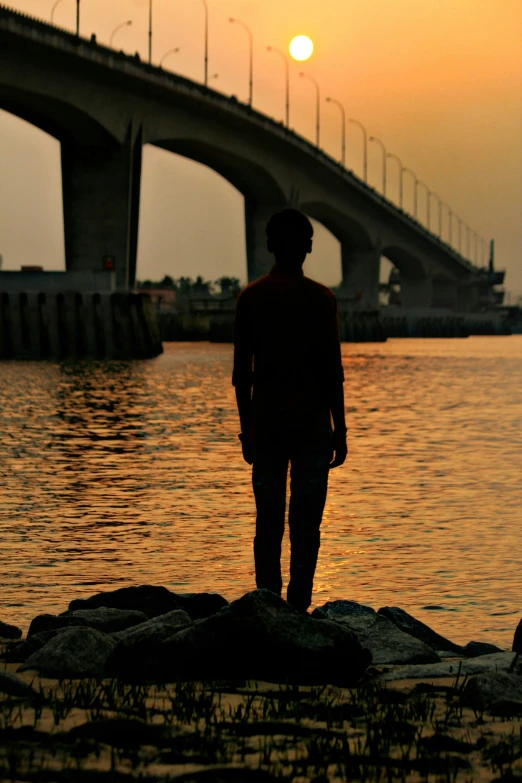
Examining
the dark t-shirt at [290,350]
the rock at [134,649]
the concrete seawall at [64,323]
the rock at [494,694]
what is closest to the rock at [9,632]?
Result: the rock at [134,649]

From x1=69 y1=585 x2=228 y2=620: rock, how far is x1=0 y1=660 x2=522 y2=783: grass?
1.81 m

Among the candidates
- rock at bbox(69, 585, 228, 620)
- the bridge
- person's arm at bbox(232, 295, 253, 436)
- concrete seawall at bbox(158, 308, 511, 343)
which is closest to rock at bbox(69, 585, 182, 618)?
rock at bbox(69, 585, 228, 620)

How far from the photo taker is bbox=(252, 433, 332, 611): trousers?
23.8 feet

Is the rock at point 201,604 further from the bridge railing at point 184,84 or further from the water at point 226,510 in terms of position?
the bridge railing at point 184,84

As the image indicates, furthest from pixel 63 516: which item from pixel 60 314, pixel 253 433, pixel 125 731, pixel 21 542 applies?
pixel 60 314

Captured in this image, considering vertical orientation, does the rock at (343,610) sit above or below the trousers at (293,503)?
below

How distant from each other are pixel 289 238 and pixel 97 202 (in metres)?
63.5

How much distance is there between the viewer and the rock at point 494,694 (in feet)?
19.2

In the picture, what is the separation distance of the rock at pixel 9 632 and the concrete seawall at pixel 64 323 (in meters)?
45.1

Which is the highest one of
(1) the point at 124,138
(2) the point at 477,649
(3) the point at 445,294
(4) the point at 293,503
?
(1) the point at 124,138

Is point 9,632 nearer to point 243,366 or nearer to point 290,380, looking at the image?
point 243,366

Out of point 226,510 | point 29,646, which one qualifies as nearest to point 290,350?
point 29,646

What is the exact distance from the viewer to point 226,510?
1358 cm

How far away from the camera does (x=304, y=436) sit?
23.7 feet
